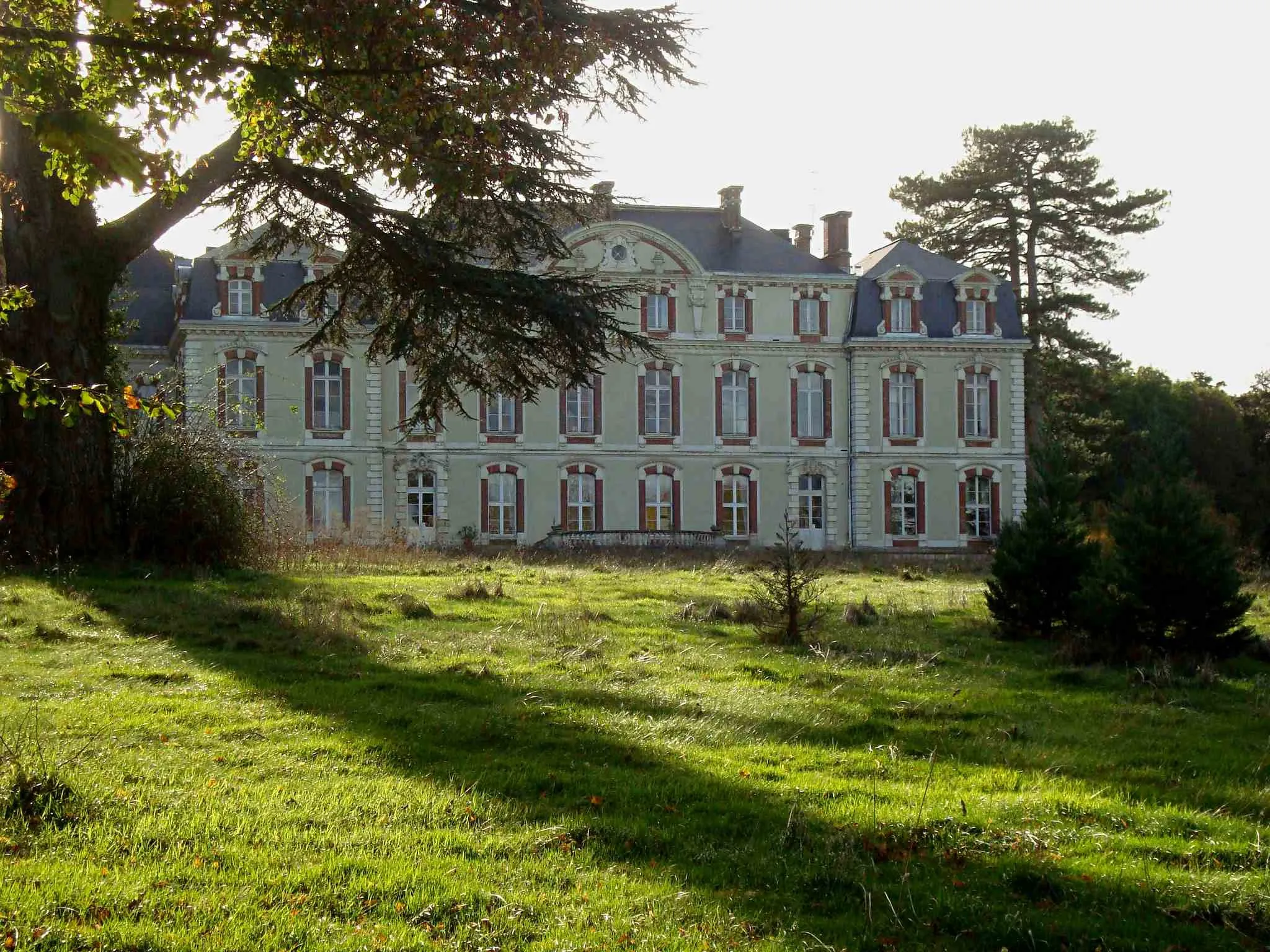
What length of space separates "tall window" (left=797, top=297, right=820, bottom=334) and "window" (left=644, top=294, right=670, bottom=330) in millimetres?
4178

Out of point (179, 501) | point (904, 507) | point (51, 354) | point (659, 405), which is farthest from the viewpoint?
point (904, 507)

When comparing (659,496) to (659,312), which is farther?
(659,496)

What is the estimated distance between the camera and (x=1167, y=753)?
22.7ft

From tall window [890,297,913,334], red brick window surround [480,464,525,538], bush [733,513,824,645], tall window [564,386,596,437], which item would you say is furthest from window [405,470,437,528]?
bush [733,513,824,645]

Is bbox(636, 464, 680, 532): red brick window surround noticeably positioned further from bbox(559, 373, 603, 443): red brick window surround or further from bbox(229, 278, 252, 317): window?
bbox(229, 278, 252, 317): window

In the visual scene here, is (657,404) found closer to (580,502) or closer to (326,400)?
(580,502)

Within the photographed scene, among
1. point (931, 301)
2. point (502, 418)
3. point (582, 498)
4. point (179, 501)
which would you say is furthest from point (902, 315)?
point (179, 501)

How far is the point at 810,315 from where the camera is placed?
38.7 meters

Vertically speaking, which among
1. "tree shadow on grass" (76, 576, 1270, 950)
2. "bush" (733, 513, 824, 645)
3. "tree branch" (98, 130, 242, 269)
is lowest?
"tree shadow on grass" (76, 576, 1270, 950)

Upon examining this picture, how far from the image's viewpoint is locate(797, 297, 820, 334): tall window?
38.7 m

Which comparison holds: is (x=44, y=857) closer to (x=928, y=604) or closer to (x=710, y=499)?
(x=928, y=604)

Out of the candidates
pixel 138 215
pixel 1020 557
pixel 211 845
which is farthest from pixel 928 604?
pixel 211 845

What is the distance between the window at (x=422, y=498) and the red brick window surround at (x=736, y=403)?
8840 mm

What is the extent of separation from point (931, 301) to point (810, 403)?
16.5 ft
